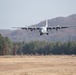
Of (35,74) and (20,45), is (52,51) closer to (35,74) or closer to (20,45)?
(20,45)

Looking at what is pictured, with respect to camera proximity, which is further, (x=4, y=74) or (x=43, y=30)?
(x=43, y=30)

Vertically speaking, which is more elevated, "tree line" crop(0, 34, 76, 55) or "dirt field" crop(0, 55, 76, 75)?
"dirt field" crop(0, 55, 76, 75)

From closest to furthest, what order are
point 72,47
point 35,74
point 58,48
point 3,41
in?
point 35,74 → point 3,41 → point 72,47 → point 58,48

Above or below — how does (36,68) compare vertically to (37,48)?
above

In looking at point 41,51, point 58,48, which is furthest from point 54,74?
point 41,51

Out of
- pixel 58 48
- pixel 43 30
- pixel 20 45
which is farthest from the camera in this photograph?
pixel 20 45

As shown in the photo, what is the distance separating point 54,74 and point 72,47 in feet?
360

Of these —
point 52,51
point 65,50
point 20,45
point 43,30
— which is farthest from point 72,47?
point 43,30

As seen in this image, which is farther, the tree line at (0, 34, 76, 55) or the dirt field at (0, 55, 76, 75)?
the tree line at (0, 34, 76, 55)

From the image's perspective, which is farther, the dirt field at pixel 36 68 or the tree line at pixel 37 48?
the tree line at pixel 37 48

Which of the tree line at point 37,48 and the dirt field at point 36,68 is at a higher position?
the dirt field at point 36,68

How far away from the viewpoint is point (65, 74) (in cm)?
4350

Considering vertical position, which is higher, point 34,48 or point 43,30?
point 43,30

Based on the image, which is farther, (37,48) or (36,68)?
(37,48)
